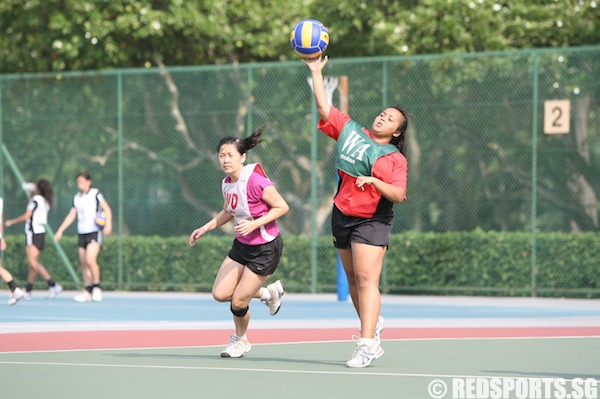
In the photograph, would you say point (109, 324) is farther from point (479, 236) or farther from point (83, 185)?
point (479, 236)

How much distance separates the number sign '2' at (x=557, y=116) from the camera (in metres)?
17.6

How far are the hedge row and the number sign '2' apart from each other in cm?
143

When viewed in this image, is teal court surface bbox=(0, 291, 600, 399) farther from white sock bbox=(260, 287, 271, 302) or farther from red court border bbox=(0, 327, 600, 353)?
white sock bbox=(260, 287, 271, 302)

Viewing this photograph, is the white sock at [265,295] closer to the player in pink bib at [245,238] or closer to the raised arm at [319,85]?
the player in pink bib at [245,238]

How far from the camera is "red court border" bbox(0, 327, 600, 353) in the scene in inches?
444

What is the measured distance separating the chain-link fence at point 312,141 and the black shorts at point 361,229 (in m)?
8.04

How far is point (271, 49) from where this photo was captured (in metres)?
22.4

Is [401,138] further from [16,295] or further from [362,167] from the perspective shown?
[16,295]

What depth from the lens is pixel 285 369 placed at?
30.0 ft

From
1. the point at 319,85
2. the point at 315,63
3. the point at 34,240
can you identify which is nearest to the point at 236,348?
the point at 319,85

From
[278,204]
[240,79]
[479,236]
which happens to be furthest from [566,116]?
[278,204]

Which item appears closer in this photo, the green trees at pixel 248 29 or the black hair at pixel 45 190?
the black hair at pixel 45 190

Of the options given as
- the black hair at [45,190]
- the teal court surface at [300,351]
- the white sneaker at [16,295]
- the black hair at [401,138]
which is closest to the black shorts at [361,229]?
the black hair at [401,138]

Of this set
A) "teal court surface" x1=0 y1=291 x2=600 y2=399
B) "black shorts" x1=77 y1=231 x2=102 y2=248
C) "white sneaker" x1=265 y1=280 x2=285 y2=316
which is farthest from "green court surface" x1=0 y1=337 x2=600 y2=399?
"black shorts" x1=77 y1=231 x2=102 y2=248
